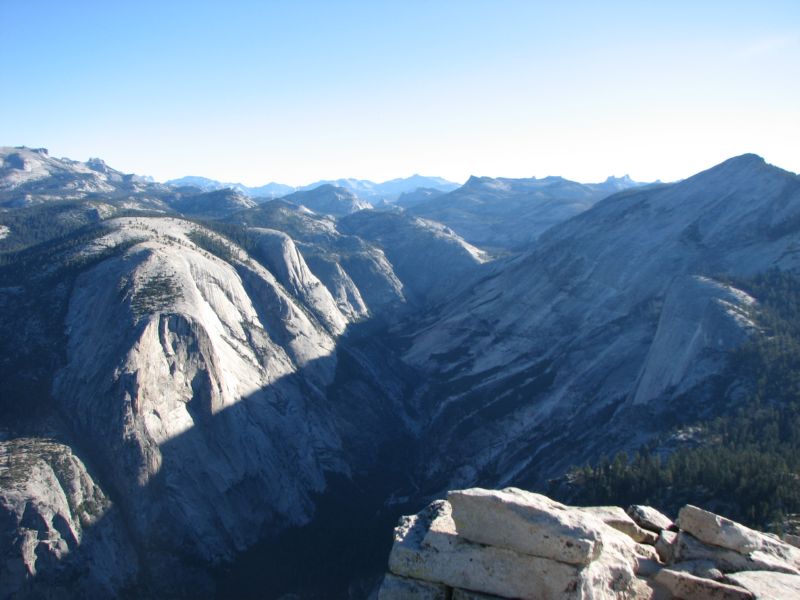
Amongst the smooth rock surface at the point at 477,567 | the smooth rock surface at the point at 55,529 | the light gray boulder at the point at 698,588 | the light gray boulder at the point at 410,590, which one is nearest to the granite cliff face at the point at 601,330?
the smooth rock surface at the point at 55,529

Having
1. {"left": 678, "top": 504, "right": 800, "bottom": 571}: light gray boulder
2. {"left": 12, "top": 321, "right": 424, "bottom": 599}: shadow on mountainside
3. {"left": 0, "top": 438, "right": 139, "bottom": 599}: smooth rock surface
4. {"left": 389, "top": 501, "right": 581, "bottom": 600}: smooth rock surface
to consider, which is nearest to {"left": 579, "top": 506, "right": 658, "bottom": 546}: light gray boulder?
{"left": 678, "top": 504, "right": 800, "bottom": 571}: light gray boulder

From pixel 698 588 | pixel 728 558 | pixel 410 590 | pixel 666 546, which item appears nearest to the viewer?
pixel 698 588

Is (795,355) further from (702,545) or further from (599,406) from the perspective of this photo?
(702,545)

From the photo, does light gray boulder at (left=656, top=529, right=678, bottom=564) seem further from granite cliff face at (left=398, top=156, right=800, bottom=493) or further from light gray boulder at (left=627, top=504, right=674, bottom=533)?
granite cliff face at (left=398, top=156, right=800, bottom=493)

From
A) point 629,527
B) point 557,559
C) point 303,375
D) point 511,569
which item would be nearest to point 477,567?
point 511,569

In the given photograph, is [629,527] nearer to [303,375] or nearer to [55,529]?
[55,529]
